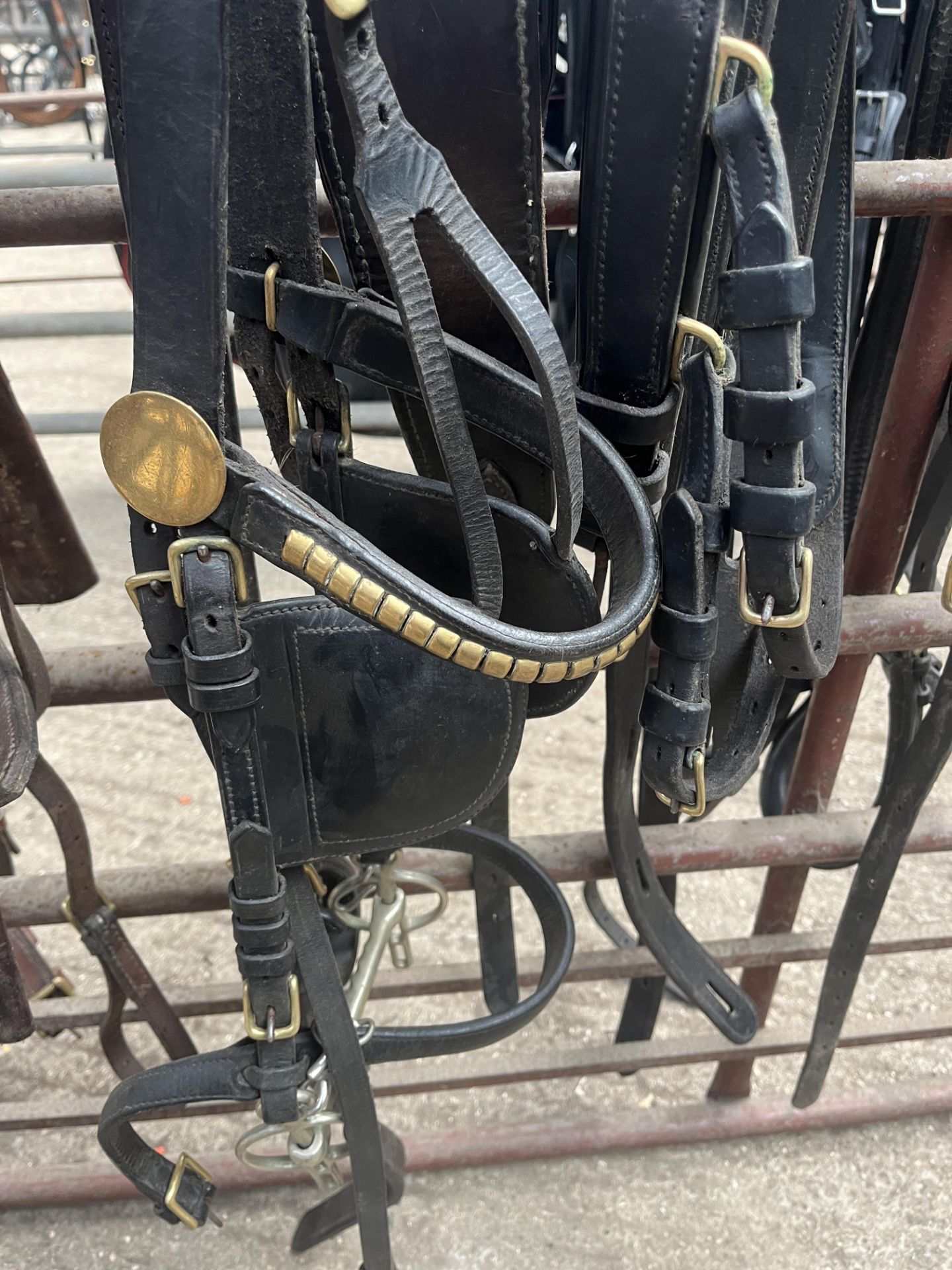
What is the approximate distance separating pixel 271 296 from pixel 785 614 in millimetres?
404

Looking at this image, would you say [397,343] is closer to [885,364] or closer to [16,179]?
[885,364]

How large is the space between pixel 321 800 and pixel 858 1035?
88cm

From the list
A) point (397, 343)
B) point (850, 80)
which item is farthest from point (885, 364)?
point (397, 343)

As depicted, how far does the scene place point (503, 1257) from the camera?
3.67ft

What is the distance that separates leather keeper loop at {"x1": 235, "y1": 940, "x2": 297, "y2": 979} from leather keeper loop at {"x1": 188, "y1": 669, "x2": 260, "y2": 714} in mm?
219

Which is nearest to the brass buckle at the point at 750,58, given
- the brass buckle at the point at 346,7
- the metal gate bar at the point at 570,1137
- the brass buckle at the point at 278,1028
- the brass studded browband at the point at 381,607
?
the brass buckle at the point at 346,7

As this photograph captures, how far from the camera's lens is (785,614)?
634 millimetres

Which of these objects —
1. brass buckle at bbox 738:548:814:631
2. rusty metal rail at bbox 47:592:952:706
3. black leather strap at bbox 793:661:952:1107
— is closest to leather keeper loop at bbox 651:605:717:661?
brass buckle at bbox 738:548:814:631

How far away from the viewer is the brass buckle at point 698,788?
0.68m

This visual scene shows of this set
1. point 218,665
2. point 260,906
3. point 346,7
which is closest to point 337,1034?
point 260,906

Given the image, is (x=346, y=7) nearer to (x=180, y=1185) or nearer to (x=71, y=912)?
(x=71, y=912)

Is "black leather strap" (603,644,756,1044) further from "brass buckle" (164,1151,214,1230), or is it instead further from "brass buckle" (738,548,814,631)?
"brass buckle" (164,1151,214,1230)

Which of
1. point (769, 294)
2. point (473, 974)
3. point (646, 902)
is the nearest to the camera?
point (769, 294)

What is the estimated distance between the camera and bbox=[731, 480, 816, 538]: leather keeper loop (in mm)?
575
